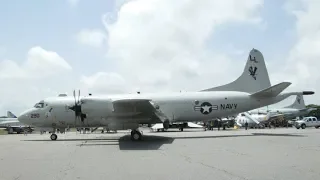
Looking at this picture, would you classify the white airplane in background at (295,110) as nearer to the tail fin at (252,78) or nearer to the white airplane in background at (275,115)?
the white airplane in background at (275,115)

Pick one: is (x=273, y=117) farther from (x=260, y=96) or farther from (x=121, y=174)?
(x=121, y=174)

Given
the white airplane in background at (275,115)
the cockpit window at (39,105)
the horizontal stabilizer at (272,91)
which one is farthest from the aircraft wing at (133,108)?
the white airplane in background at (275,115)

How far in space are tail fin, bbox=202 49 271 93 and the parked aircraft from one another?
109 ft

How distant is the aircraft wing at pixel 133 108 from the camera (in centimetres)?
1980

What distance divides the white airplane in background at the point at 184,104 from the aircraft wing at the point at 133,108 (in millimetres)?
455

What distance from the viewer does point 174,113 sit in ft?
82.5

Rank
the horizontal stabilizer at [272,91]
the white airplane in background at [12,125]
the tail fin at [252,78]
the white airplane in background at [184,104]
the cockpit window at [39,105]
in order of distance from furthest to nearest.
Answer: the white airplane in background at [12,125] < the tail fin at [252,78] < the cockpit window at [39,105] < the horizontal stabilizer at [272,91] < the white airplane in background at [184,104]

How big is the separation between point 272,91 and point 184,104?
265 inches

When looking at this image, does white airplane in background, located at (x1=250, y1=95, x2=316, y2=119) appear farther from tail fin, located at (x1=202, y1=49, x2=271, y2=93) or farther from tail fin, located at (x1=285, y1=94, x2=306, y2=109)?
tail fin, located at (x1=202, y1=49, x2=271, y2=93)

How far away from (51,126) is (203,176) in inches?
738

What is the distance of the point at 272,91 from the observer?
80.3 feet

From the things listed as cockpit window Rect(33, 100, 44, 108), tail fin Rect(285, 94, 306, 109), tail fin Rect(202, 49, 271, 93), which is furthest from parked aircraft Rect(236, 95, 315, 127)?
cockpit window Rect(33, 100, 44, 108)

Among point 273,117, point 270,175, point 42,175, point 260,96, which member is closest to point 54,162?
point 42,175

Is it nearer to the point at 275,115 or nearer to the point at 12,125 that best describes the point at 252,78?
the point at 275,115
